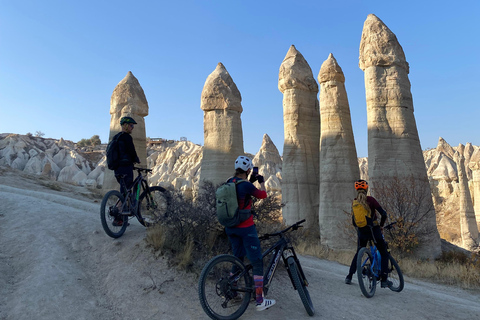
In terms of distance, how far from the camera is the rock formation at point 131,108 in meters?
19.7

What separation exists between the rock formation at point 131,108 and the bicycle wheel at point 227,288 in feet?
52.8

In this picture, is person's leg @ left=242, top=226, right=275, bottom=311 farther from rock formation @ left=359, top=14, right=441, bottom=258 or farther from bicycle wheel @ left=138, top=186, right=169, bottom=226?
rock formation @ left=359, top=14, right=441, bottom=258

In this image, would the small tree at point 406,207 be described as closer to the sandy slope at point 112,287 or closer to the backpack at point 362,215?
the sandy slope at point 112,287

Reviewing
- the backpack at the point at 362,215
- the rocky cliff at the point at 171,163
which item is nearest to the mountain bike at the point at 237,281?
the backpack at the point at 362,215

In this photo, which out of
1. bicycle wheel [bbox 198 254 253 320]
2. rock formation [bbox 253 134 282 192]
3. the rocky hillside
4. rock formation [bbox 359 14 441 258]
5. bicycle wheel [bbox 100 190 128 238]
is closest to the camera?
bicycle wheel [bbox 198 254 253 320]

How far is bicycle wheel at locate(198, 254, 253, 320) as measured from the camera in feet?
12.2

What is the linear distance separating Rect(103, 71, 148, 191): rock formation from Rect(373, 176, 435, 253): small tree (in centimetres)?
1249

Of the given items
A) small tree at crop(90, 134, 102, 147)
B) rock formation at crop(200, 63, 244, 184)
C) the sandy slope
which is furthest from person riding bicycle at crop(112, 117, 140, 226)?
small tree at crop(90, 134, 102, 147)

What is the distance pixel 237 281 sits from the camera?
3955 mm

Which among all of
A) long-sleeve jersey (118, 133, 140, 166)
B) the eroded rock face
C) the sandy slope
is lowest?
the sandy slope

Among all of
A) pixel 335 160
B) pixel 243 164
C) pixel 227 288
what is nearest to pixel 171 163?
pixel 335 160

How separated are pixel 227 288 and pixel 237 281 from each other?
137 millimetres

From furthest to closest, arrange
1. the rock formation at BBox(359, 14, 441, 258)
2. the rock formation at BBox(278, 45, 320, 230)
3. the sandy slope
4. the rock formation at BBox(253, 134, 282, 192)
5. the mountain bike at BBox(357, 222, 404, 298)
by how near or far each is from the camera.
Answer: the rock formation at BBox(253, 134, 282, 192)
the rock formation at BBox(278, 45, 320, 230)
the rock formation at BBox(359, 14, 441, 258)
the mountain bike at BBox(357, 222, 404, 298)
the sandy slope

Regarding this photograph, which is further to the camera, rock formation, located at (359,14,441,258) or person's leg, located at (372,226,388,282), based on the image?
rock formation, located at (359,14,441,258)
